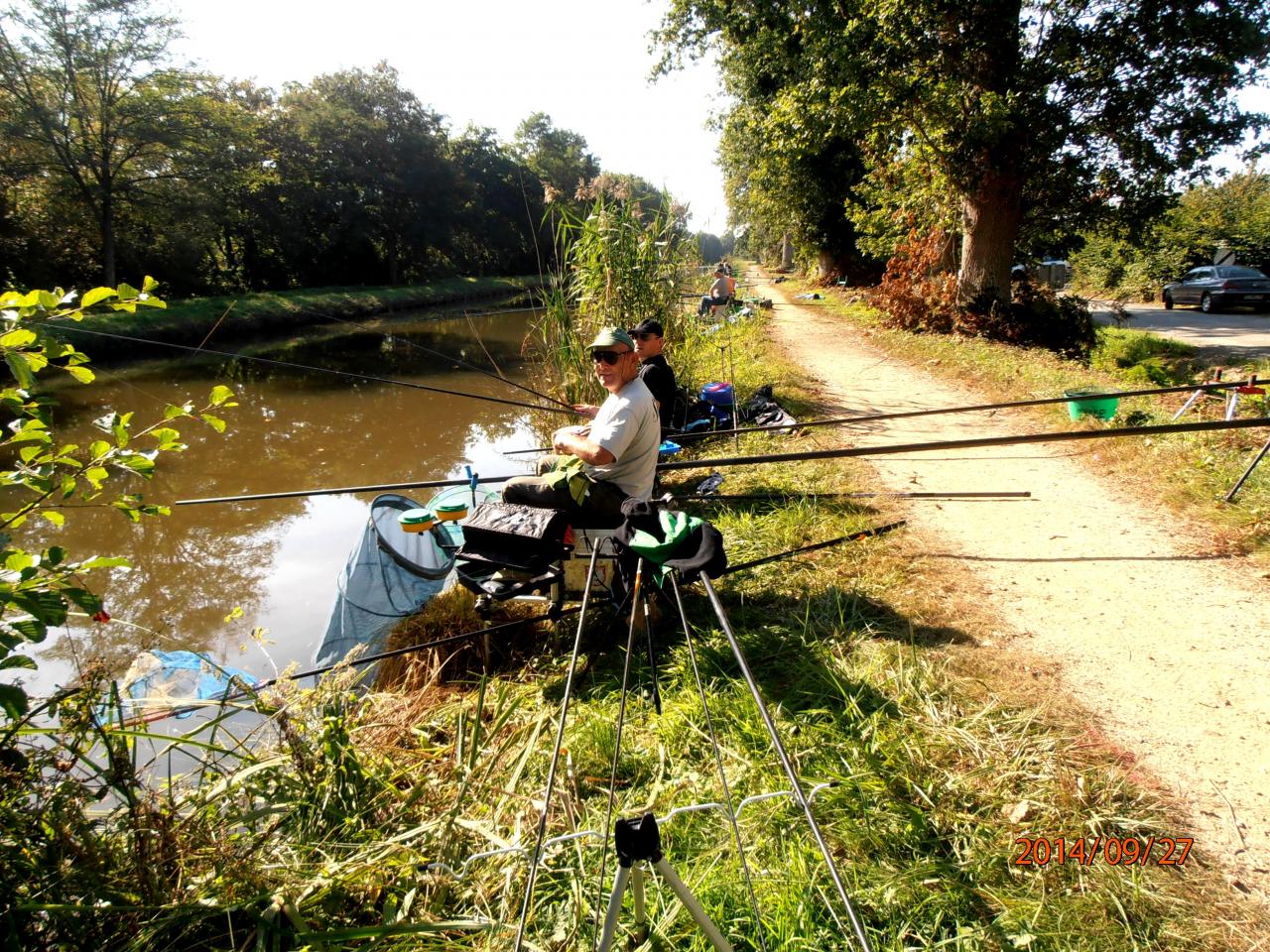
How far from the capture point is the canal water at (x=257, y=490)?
4832 millimetres

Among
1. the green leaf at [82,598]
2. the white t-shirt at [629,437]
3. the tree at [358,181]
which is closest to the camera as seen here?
the green leaf at [82,598]

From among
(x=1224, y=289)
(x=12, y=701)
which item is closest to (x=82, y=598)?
(x=12, y=701)

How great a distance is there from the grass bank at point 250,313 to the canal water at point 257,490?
4.74ft

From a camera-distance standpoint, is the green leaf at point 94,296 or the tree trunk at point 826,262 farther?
the tree trunk at point 826,262

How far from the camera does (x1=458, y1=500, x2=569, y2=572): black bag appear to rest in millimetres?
3033

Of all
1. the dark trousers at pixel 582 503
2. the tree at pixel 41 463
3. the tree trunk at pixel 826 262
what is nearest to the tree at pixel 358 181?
the tree trunk at pixel 826 262

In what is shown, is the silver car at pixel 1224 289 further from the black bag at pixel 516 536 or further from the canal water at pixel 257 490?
the black bag at pixel 516 536

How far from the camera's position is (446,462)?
8.88 m

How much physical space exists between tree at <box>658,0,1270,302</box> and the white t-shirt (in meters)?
8.26

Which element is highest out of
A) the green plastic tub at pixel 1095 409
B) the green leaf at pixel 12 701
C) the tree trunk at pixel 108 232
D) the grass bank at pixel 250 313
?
the tree trunk at pixel 108 232

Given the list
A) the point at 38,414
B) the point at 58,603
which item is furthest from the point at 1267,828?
the point at 38,414

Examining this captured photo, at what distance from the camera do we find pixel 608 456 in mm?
3314

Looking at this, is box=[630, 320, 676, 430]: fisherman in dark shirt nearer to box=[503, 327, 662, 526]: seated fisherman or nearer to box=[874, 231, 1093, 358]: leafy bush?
box=[503, 327, 662, 526]: seated fisherman

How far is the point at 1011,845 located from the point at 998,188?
11.0 meters
